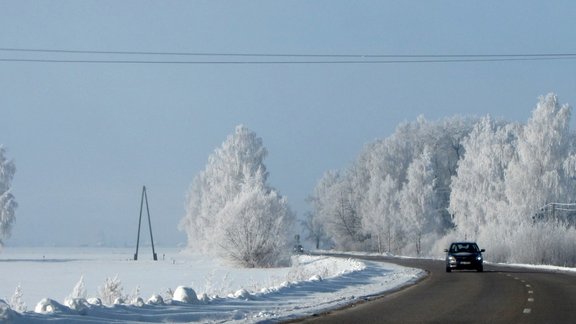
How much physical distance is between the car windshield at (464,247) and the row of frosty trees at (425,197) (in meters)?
13.6

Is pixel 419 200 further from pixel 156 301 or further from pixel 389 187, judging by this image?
pixel 156 301

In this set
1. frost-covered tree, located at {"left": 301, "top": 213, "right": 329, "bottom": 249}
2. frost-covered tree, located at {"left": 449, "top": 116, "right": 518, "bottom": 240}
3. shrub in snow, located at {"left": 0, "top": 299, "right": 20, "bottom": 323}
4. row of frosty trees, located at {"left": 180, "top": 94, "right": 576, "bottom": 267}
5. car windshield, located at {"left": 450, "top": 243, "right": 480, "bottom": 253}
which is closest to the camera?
shrub in snow, located at {"left": 0, "top": 299, "right": 20, "bottom": 323}

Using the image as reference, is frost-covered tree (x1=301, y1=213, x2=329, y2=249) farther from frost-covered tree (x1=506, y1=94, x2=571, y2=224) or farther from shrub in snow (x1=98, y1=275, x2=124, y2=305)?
shrub in snow (x1=98, y1=275, x2=124, y2=305)

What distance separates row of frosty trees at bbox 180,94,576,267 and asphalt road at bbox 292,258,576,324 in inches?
1341

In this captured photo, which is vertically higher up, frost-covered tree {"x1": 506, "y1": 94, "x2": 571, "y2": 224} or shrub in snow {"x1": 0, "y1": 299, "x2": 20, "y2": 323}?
frost-covered tree {"x1": 506, "y1": 94, "x2": 571, "y2": 224}

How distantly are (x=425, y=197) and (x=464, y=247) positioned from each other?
165ft

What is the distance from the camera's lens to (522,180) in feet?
282

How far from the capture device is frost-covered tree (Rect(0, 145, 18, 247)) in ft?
361

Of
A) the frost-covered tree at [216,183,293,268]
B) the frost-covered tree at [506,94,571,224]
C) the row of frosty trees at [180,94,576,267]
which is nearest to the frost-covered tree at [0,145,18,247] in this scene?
the row of frosty trees at [180,94,576,267]

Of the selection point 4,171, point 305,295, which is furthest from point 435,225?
point 305,295

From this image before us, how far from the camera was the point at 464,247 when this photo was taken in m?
56.2

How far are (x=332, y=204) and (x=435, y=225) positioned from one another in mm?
25941

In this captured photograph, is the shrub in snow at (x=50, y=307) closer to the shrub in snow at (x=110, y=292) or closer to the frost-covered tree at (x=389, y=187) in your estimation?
the shrub in snow at (x=110, y=292)

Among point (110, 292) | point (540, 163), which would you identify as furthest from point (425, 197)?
point (110, 292)
